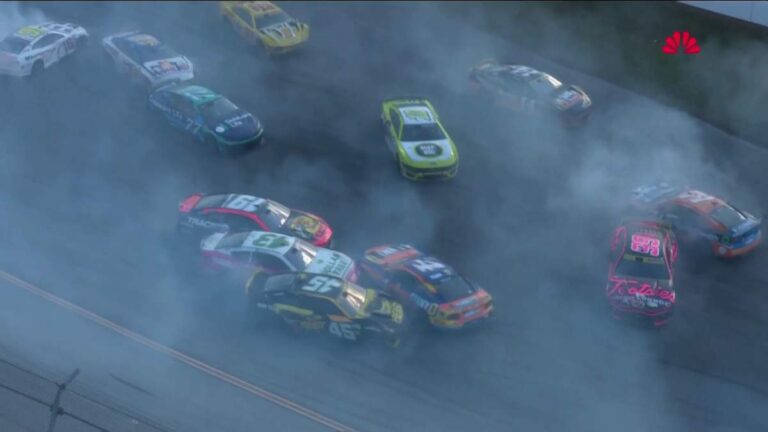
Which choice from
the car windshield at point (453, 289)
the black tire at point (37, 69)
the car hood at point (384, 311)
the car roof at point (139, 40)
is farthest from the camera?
the car roof at point (139, 40)

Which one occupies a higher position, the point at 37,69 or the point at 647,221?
the point at 647,221

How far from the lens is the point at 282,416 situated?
14.6 m

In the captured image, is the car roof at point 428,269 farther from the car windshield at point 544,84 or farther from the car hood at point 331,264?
the car windshield at point 544,84

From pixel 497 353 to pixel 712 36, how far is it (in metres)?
16.0

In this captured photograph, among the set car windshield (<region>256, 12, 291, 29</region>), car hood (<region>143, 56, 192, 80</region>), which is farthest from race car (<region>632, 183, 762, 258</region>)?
car windshield (<region>256, 12, 291, 29</region>)

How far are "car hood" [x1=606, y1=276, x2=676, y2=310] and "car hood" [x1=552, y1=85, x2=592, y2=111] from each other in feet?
25.1

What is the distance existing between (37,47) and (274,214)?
1040 centimetres

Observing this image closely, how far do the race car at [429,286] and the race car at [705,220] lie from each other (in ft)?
Result: 18.0

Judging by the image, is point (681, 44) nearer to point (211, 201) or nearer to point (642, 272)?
point (642, 272)

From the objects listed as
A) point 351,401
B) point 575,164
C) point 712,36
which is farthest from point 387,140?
point 712,36

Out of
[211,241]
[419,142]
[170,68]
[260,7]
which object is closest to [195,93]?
[170,68]

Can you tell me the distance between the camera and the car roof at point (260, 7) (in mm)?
28266

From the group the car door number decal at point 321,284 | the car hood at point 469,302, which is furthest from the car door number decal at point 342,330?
the car hood at point 469,302

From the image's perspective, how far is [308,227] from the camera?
19.1m
